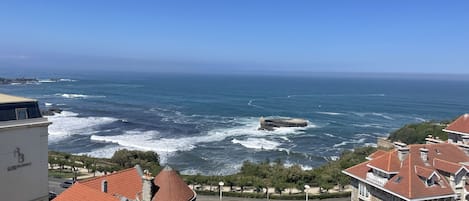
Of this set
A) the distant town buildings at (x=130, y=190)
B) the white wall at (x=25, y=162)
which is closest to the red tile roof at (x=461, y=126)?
the distant town buildings at (x=130, y=190)

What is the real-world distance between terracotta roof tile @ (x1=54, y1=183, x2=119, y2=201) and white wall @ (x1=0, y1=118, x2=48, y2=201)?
3.63 meters

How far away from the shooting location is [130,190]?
2098cm

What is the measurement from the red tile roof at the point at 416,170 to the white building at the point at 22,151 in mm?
18462

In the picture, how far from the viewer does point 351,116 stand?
99.2 metres

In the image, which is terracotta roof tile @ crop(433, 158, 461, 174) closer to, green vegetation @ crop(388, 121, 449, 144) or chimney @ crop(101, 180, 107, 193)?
chimney @ crop(101, 180, 107, 193)

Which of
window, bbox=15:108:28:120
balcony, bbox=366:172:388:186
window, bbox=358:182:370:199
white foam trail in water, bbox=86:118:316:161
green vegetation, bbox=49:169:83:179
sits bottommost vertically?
white foam trail in water, bbox=86:118:316:161

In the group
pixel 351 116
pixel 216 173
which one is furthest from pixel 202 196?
pixel 351 116

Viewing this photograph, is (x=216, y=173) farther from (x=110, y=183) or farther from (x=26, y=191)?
(x=26, y=191)

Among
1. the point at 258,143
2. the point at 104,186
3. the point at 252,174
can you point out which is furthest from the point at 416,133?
the point at 104,186

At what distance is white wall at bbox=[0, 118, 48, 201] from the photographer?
14.2 metres

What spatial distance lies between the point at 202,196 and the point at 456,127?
2068 cm

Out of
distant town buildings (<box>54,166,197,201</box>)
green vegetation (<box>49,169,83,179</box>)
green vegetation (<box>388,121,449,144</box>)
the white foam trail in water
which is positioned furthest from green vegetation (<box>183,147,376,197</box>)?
green vegetation (<box>388,121,449,144</box>)

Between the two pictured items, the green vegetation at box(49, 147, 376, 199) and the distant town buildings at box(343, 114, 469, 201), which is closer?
the distant town buildings at box(343, 114, 469, 201)

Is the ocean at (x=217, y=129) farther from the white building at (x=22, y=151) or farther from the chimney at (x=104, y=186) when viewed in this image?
the white building at (x=22, y=151)
